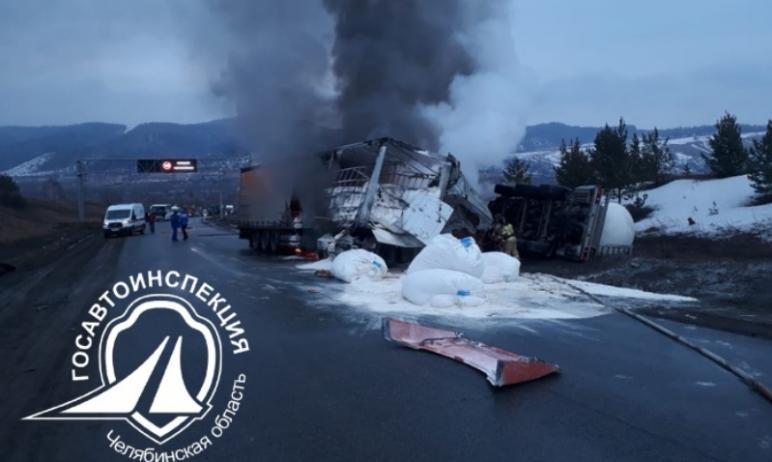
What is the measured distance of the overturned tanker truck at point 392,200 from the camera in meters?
15.3

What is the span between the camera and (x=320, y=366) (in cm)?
609

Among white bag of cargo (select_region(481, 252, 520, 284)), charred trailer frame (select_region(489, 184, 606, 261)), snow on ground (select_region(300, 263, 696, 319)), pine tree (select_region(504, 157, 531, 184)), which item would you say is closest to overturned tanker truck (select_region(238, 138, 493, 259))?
charred trailer frame (select_region(489, 184, 606, 261))

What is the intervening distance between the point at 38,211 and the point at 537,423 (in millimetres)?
63600

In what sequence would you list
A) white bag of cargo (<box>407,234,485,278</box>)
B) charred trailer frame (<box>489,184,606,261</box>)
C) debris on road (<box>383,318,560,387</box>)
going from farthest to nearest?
charred trailer frame (<box>489,184,606,261</box>) → white bag of cargo (<box>407,234,485,278</box>) → debris on road (<box>383,318,560,387</box>)

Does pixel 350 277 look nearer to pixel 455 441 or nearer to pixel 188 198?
pixel 455 441

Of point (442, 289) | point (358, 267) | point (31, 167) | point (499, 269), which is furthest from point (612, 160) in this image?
point (31, 167)

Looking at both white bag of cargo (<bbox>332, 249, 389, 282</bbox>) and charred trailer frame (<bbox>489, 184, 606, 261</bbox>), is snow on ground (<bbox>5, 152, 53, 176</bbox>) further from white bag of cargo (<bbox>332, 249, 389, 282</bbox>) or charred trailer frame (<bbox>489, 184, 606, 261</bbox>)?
white bag of cargo (<bbox>332, 249, 389, 282</bbox>)

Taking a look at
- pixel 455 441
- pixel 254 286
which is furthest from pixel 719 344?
pixel 254 286

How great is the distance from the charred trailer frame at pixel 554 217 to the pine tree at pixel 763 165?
46.3ft

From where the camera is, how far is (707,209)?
3186 centimetres

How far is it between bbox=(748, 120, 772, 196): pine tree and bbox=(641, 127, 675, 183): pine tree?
202 inches

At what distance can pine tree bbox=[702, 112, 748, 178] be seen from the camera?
1320 inches

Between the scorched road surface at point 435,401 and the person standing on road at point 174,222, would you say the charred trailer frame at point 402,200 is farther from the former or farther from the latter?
the person standing on road at point 174,222

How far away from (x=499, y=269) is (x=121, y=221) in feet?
87.7
